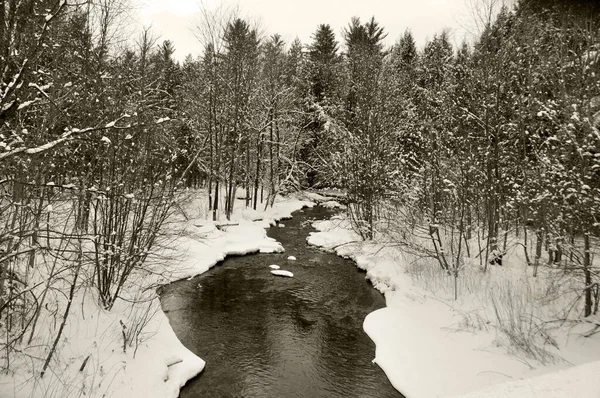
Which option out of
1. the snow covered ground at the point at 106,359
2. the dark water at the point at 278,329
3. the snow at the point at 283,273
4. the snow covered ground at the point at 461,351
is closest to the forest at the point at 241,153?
the snow covered ground at the point at 106,359

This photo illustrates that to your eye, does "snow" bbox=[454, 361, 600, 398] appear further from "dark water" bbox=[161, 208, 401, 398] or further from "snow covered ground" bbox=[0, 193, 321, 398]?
"snow covered ground" bbox=[0, 193, 321, 398]

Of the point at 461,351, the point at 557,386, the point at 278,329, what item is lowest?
the point at 278,329

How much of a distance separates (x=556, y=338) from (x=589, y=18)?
665 cm

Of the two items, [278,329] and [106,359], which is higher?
[106,359]

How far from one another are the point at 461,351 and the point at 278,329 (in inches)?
170

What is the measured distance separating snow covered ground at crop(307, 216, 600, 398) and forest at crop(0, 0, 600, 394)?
991 millimetres

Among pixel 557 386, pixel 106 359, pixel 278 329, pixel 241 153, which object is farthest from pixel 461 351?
pixel 241 153

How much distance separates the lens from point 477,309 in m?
9.46

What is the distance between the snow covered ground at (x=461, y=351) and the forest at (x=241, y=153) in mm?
991

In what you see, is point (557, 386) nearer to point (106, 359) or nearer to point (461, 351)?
point (461, 351)

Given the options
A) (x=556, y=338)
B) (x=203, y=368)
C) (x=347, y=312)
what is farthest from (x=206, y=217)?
(x=556, y=338)

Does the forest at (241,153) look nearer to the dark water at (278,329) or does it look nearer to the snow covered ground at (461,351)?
the snow covered ground at (461,351)

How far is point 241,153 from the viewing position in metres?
24.5

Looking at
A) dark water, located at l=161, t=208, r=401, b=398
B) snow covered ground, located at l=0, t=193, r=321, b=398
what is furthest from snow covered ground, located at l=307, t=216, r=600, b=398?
snow covered ground, located at l=0, t=193, r=321, b=398
